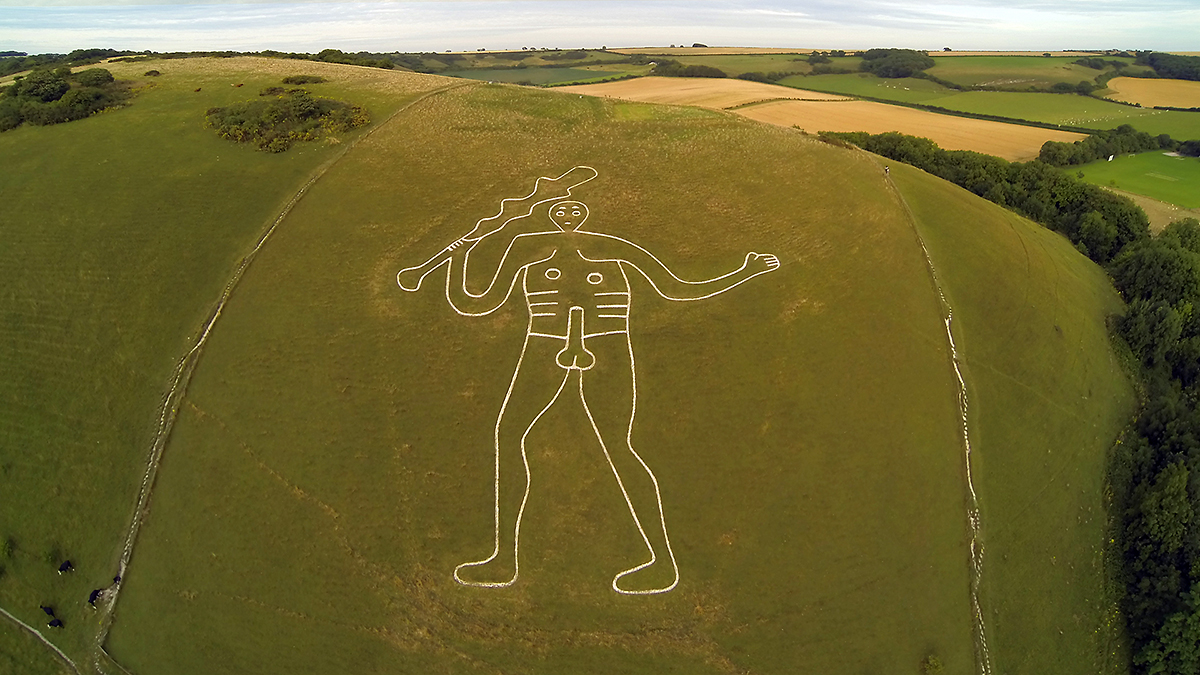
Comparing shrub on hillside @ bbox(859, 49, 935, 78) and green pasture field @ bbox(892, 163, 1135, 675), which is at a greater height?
shrub on hillside @ bbox(859, 49, 935, 78)

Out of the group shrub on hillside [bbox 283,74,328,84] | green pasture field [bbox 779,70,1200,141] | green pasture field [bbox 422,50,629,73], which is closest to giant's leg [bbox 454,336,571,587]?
shrub on hillside [bbox 283,74,328,84]

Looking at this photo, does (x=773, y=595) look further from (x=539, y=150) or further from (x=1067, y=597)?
(x=539, y=150)

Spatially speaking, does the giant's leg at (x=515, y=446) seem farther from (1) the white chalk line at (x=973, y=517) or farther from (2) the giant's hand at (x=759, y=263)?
(1) the white chalk line at (x=973, y=517)

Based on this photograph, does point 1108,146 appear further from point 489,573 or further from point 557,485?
point 489,573

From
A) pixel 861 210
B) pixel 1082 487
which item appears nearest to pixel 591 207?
pixel 861 210

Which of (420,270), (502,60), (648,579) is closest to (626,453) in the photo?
(648,579)

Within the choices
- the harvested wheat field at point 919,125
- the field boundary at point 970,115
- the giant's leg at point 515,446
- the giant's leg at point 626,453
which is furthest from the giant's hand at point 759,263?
the field boundary at point 970,115

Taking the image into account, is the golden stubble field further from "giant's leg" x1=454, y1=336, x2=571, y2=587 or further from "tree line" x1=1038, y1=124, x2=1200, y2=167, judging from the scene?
"giant's leg" x1=454, y1=336, x2=571, y2=587
